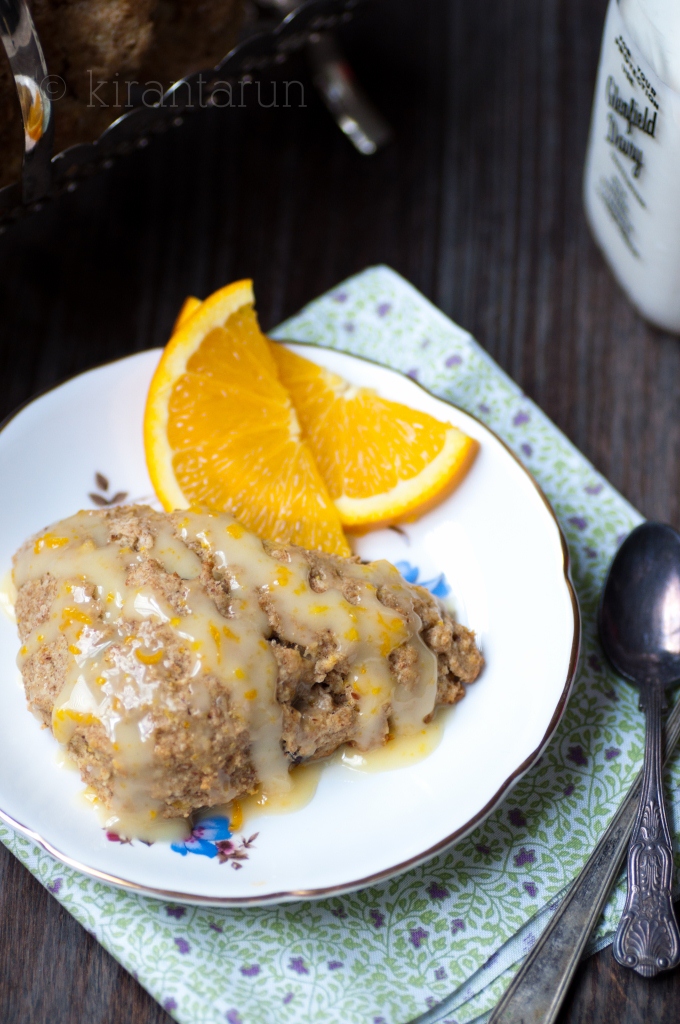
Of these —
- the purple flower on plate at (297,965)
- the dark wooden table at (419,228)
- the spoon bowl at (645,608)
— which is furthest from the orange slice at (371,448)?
the purple flower on plate at (297,965)

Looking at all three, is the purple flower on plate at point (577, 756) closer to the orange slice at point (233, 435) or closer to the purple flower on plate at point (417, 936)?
the purple flower on plate at point (417, 936)

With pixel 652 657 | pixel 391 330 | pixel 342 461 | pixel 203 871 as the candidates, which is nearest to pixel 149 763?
pixel 203 871

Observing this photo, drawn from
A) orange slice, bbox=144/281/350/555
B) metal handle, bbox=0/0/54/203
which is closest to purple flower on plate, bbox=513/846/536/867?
orange slice, bbox=144/281/350/555

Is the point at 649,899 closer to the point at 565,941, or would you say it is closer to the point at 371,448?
the point at 565,941

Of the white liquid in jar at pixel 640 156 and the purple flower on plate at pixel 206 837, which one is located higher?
the white liquid in jar at pixel 640 156

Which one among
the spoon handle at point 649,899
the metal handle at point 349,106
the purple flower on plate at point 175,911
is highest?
the metal handle at point 349,106

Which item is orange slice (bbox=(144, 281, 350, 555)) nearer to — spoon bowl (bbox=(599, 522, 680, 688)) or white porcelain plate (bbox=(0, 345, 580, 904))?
white porcelain plate (bbox=(0, 345, 580, 904))
